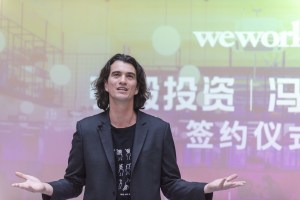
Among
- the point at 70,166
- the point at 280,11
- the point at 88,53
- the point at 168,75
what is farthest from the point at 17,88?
the point at 280,11

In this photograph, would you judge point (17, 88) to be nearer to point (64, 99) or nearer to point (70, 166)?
point (64, 99)

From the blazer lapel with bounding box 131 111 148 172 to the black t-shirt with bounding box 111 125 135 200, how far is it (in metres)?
0.03

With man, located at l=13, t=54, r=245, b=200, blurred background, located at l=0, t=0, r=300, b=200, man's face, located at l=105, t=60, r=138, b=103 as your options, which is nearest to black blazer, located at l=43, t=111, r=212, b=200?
man, located at l=13, t=54, r=245, b=200

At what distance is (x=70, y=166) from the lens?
5.87 feet

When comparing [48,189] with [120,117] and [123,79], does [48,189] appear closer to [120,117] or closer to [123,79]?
[120,117]

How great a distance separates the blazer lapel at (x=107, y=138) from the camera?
1.70 meters

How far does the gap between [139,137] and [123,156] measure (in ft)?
0.33

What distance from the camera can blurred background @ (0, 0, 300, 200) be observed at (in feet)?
10.8

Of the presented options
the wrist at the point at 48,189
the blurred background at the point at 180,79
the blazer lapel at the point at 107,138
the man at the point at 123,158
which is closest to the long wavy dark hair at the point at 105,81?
the man at the point at 123,158

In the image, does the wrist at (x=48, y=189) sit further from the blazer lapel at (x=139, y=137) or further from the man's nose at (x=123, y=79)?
the man's nose at (x=123, y=79)

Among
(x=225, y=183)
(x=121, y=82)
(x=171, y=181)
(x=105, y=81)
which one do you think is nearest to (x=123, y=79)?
(x=121, y=82)

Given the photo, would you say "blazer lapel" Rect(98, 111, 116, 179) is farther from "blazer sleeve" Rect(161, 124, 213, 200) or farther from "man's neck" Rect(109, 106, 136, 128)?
"blazer sleeve" Rect(161, 124, 213, 200)

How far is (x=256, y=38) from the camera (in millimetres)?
3324

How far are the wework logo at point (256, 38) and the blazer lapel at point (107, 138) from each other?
1747 mm
